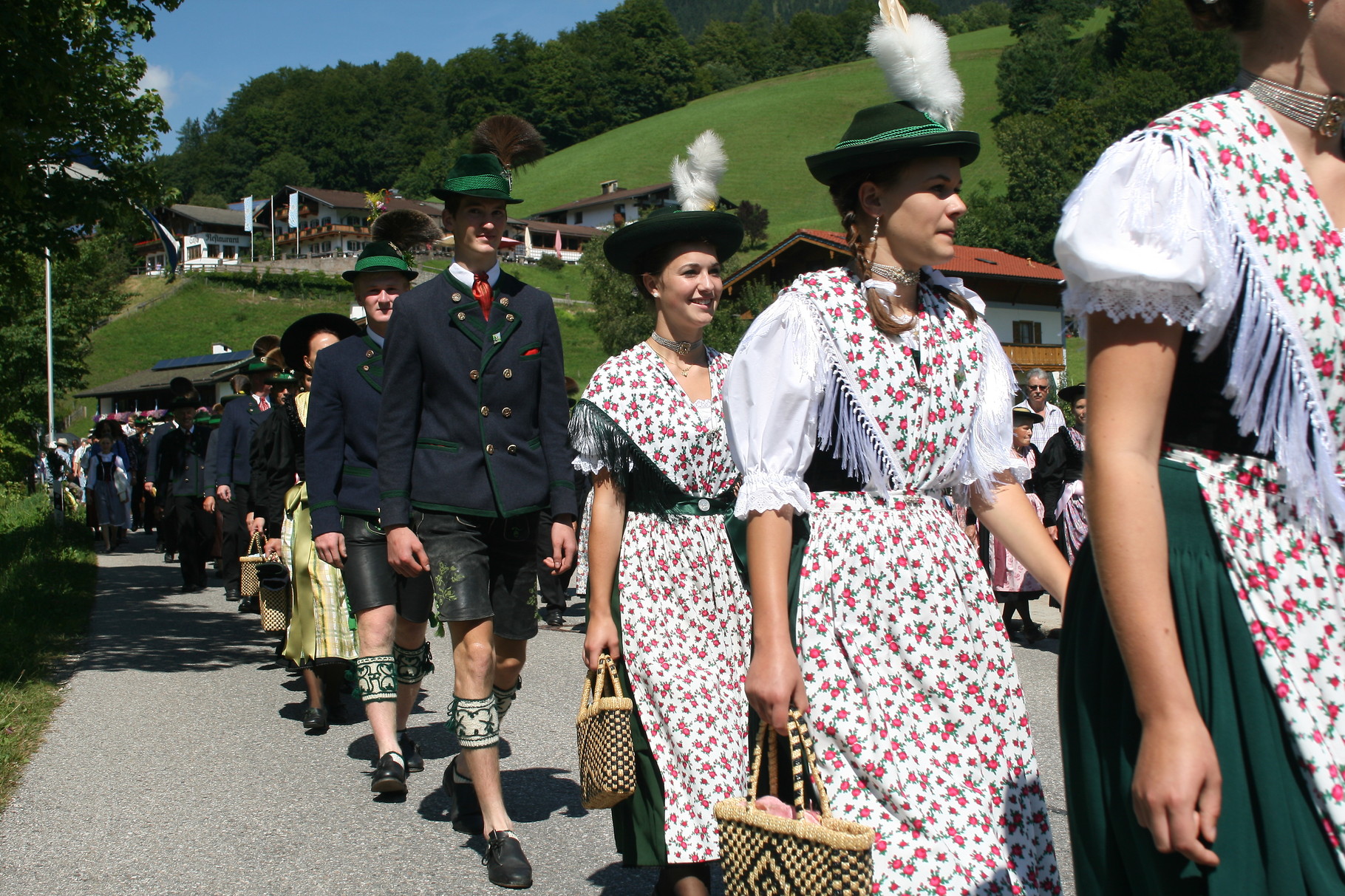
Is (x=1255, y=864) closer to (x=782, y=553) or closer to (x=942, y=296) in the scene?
(x=782, y=553)

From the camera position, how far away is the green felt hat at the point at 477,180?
4.68m

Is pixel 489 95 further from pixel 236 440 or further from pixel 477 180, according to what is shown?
pixel 477 180

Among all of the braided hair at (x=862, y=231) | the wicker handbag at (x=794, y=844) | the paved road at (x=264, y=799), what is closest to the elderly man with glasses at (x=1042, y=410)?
the paved road at (x=264, y=799)

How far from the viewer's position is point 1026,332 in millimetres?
57406

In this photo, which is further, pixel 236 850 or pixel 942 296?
pixel 236 850

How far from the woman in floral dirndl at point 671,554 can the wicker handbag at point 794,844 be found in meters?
1.15

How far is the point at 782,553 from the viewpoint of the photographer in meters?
2.65

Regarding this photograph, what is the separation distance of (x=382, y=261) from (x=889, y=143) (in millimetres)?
3680

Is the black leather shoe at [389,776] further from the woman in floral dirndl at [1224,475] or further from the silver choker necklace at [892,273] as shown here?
the woman in floral dirndl at [1224,475]

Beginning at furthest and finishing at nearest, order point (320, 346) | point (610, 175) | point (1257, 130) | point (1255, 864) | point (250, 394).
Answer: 1. point (610, 175)
2. point (250, 394)
3. point (320, 346)
4. point (1257, 130)
5. point (1255, 864)

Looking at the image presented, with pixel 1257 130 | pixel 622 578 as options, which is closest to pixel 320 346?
pixel 622 578

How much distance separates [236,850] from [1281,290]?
416 centimetres

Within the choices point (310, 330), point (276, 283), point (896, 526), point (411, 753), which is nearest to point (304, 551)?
point (310, 330)

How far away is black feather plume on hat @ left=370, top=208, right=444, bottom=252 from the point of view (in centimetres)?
616
